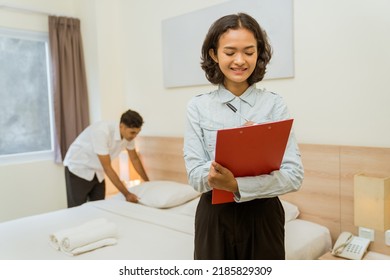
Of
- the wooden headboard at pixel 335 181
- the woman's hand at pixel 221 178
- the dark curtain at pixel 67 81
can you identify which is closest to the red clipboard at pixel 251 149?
the woman's hand at pixel 221 178

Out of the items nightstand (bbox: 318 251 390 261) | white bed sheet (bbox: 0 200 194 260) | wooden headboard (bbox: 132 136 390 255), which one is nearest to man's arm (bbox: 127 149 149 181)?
white bed sheet (bbox: 0 200 194 260)

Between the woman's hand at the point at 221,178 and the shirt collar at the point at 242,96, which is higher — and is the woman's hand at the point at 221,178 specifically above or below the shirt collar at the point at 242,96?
below

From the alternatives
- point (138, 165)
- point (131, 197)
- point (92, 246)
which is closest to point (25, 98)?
point (138, 165)

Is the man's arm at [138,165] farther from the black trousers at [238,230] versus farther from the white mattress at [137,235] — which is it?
the black trousers at [238,230]

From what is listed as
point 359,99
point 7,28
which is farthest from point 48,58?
point 359,99

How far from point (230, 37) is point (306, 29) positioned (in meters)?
1.11

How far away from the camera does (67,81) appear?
9.78ft

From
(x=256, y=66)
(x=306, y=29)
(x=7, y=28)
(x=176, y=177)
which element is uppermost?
(x=7, y=28)

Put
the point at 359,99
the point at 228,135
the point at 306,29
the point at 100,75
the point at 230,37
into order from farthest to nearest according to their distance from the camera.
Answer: the point at 100,75, the point at 306,29, the point at 359,99, the point at 230,37, the point at 228,135

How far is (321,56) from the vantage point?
1.95 meters

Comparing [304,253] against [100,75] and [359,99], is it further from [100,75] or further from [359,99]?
[100,75]

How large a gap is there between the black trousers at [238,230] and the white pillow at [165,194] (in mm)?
1203

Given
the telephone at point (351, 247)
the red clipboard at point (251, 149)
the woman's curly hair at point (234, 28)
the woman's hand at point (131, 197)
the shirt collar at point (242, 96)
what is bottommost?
the telephone at point (351, 247)

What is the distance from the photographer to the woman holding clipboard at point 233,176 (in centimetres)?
102
